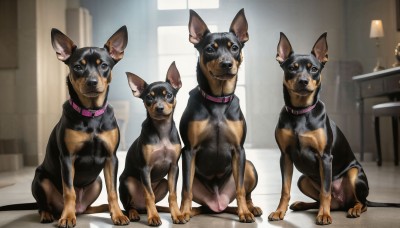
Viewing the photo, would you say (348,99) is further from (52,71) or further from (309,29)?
(52,71)

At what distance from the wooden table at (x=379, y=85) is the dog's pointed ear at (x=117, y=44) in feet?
11.5

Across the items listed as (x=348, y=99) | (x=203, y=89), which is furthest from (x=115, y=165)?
(x=348, y=99)

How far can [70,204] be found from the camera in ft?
8.67

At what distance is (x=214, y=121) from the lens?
2758mm

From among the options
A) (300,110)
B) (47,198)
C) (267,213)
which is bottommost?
(267,213)

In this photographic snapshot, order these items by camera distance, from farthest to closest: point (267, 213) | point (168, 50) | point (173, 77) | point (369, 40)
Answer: point (168, 50), point (369, 40), point (267, 213), point (173, 77)

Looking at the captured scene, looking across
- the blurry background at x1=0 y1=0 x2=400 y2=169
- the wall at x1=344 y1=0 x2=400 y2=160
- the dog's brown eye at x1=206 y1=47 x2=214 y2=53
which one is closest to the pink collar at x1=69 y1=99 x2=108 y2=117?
the dog's brown eye at x1=206 y1=47 x2=214 y2=53

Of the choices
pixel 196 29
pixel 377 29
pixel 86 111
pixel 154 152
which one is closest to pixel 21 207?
pixel 86 111

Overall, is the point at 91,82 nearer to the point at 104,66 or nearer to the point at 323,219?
the point at 104,66

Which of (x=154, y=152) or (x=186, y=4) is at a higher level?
(x=186, y=4)

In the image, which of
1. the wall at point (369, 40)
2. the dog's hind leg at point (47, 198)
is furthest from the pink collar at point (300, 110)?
the wall at point (369, 40)

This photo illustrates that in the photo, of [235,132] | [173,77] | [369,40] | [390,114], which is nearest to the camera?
[235,132]

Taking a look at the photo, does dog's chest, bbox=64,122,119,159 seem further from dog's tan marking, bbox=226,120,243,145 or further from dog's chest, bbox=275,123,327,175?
dog's chest, bbox=275,123,327,175

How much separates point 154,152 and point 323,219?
3.09 feet
